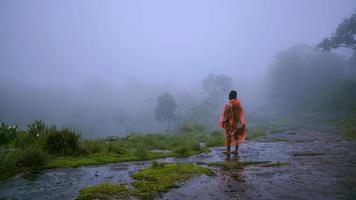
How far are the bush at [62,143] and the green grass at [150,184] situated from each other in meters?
3.71

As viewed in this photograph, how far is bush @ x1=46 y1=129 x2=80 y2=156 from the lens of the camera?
10125mm

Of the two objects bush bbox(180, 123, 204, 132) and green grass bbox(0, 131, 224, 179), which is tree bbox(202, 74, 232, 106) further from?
green grass bbox(0, 131, 224, 179)

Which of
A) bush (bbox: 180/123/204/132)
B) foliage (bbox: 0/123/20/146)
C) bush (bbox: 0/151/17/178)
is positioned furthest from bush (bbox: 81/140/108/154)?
bush (bbox: 180/123/204/132)

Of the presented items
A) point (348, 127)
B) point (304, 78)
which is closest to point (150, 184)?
point (348, 127)

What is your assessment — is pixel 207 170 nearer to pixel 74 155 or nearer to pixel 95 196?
pixel 95 196

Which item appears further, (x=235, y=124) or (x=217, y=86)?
(x=217, y=86)

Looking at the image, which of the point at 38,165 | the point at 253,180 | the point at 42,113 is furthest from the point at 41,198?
the point at 42,113

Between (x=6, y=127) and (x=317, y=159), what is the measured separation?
42.9 feet

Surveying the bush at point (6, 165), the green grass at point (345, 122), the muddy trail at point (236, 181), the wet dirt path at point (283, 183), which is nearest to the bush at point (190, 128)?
the green grass at point (345, 122)

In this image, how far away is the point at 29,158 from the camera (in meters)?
8.46

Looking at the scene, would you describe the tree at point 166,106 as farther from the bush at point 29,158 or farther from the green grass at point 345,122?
the bush at point 29,158

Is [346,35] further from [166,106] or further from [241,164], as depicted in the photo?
[241,164]

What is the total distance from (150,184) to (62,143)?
5.17m

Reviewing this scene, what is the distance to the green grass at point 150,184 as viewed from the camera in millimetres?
5832
